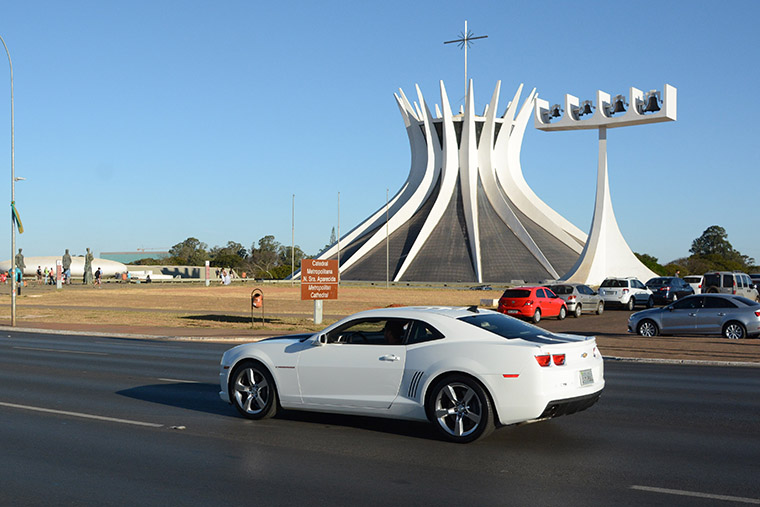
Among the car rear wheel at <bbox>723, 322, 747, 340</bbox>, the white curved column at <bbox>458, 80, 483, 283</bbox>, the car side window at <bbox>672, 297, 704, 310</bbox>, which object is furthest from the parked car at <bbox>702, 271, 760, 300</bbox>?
the white curved column at <bbox>458, 80, 483, 283</bbox>

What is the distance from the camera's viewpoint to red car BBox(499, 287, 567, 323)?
3177 centimetres

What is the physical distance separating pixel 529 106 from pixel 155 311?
6432 centimetres

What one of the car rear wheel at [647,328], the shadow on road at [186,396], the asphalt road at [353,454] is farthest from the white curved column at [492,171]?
the asphalt road at [353,454]

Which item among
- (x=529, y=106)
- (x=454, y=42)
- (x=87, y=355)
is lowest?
(x=87, y=355)

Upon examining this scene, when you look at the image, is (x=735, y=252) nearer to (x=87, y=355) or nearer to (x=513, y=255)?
(x=513, y=255)

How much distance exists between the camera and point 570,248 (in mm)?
85000

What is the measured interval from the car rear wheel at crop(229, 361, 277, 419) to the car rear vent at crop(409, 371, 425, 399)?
6.72 ft

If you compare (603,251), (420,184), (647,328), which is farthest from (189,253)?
(647,328)

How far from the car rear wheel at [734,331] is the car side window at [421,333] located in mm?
17685

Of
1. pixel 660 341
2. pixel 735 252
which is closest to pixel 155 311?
pixel 660 341

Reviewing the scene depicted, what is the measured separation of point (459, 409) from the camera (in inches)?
342

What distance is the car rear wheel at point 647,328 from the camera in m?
25.2

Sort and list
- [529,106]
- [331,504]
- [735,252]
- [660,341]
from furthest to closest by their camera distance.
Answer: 1. [735,252]
2. [529,106]
3. [660,341]
4. [331,504]

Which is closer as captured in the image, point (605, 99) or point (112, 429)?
point (112, 429)
